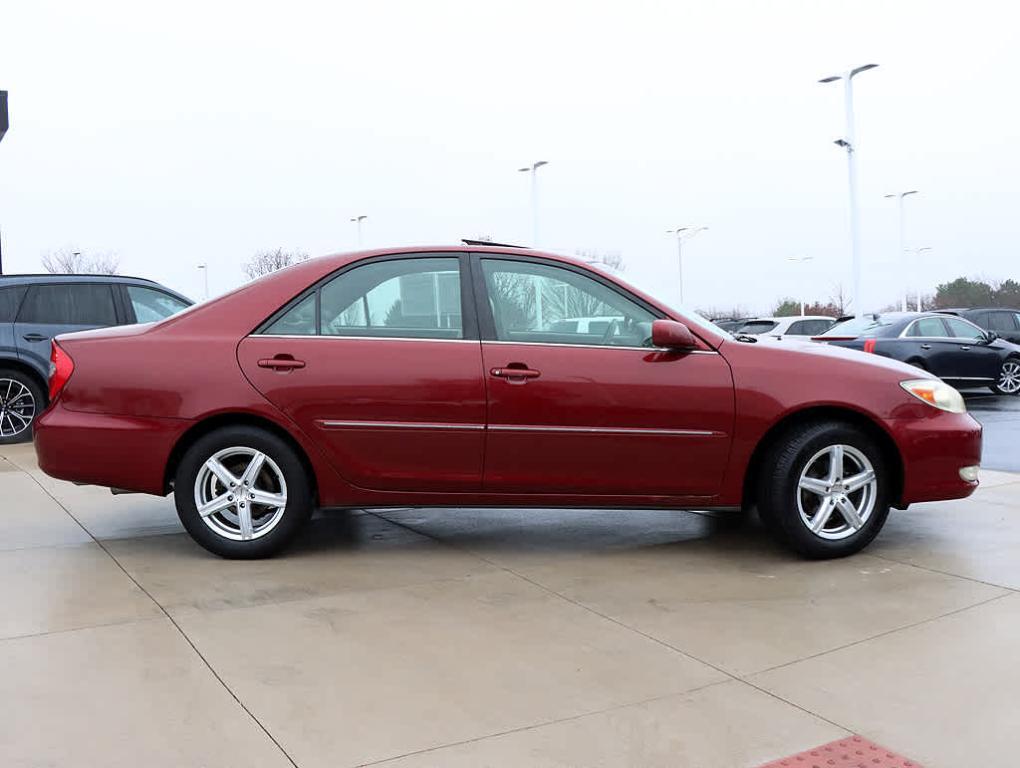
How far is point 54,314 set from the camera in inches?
404

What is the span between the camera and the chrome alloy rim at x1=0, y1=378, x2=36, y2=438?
10.1 m

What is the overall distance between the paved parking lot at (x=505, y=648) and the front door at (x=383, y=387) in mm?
539

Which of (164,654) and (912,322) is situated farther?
(912,322)

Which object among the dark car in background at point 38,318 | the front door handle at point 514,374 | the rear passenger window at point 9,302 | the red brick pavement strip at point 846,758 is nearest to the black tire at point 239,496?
the front door handle at point 514,374

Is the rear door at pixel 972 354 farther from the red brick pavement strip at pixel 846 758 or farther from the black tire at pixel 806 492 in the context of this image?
the red brick pavement strip at pixel 846 758

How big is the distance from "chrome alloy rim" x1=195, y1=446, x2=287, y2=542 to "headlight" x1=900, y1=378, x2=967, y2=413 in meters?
3.25

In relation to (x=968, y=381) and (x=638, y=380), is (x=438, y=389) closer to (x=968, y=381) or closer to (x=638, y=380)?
(x=638, y=380)

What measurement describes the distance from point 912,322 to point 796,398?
1168cm

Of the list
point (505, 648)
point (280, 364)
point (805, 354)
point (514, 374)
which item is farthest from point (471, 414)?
point (805, 354)

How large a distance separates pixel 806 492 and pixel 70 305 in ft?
27.1

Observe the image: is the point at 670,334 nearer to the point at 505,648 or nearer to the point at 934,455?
the point at 934,455

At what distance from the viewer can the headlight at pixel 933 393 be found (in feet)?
16.6

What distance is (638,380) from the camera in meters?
4.91

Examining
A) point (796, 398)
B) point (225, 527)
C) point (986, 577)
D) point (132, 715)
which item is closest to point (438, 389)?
point (225, 527)
